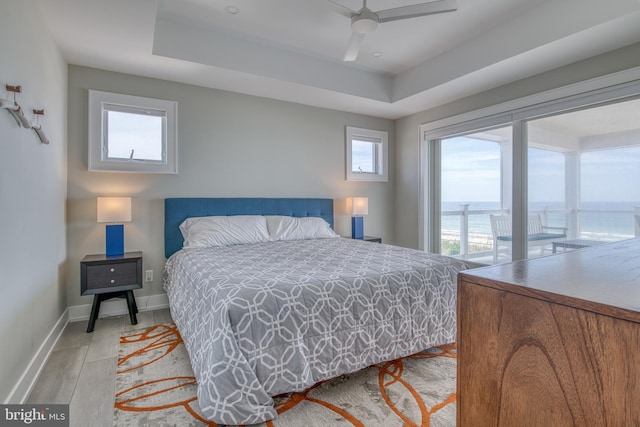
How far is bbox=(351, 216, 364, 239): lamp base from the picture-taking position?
4.47m

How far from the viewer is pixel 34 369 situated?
1982 millimetres

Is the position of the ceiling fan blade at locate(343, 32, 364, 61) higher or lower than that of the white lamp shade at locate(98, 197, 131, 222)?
higher

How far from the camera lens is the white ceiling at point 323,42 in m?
2.43

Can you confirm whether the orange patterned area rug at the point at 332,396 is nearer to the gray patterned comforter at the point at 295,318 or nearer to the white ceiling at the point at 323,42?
the gray patterned comforter at the point at 295,318

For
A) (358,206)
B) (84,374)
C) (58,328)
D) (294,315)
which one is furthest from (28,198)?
(358,206)

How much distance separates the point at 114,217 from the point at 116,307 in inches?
38.7

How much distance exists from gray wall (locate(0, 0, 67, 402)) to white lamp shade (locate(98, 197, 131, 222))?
313 millimetres

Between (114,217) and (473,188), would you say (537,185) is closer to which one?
(473,188)

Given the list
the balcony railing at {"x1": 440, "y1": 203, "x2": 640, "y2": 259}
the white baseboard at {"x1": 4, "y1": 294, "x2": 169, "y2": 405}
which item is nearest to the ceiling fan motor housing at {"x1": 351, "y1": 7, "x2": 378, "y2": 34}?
the balcony railing at {"x1": 440, "y1": 203, "x2": 640, "y2": 259}

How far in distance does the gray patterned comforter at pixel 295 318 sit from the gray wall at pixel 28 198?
87 centimetres

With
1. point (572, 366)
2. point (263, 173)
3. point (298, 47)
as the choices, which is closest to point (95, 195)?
point (263, 173)

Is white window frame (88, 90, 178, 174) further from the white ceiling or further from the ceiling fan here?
the ceiling fan

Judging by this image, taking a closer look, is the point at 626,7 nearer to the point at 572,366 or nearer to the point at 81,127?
the point at 572,366

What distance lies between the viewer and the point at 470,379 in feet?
2.58
